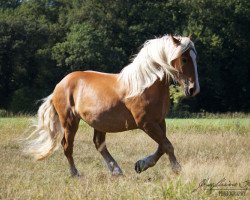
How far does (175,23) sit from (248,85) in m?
9.68

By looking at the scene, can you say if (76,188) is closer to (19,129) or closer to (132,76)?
(132,76)

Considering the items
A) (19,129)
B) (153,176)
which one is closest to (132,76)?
(153,176)

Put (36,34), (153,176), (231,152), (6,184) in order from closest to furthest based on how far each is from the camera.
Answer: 1. (6,184)
2. (153,176)
3. (231,152)
4. (36,34)

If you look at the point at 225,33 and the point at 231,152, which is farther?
the point at 225,33

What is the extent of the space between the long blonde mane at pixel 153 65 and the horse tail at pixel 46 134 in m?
1.98

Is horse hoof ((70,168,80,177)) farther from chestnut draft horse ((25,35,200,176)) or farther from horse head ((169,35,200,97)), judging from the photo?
horse head ((169,35,200,97))

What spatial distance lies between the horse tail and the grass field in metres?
0.30

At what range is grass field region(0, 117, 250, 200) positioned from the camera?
5.64 m

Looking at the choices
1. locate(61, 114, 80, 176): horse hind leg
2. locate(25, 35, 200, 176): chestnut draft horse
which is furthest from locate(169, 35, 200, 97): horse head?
locate(61, 114, 80, 176): horse hind leg

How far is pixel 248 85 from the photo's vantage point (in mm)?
49438

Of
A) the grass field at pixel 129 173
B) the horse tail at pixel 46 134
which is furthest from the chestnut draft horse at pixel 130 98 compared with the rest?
the grass field at pixel 129 173

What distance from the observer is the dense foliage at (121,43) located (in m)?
47.2

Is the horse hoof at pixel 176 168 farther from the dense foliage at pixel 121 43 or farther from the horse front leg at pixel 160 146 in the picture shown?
the dense foliage at pixel 121 43

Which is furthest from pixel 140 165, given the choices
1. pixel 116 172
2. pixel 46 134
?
pixel 46 134
